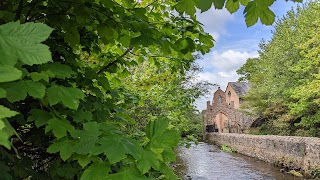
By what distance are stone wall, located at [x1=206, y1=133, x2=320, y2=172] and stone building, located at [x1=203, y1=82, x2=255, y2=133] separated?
1156 centimetres

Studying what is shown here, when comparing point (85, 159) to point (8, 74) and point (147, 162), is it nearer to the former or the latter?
point (147, 162)

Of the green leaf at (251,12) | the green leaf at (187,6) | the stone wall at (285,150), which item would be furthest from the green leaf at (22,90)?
the stone wall at (285,150)

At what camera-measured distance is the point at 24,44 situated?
79cm

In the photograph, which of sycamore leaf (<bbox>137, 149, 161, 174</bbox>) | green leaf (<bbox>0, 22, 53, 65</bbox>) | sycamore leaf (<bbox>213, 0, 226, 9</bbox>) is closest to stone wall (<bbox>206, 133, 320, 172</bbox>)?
sycamore leaf (<bbox>213, 0, 226, 9</bbox>)

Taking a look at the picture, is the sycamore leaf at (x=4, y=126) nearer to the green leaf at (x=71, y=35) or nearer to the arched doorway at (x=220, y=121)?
the green leaf at (x=71, y=35)

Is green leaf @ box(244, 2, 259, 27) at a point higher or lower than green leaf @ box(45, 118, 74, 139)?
higher

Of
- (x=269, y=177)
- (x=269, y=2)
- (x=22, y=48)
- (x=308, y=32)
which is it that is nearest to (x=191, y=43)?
(x=269, y=2)

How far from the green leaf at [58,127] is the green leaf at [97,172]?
8.2 inches

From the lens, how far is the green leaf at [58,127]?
52.9 inches

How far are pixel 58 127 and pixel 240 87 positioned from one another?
143ft

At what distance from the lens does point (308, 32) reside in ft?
61.4

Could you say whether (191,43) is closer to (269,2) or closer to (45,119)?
(269,2)

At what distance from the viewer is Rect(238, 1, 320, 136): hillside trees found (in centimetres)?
A: 1758

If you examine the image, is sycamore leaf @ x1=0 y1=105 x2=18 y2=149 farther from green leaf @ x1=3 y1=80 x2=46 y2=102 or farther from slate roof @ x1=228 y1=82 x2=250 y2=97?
slate roof @ x1=228 y1=82 x2=250 y2=97
